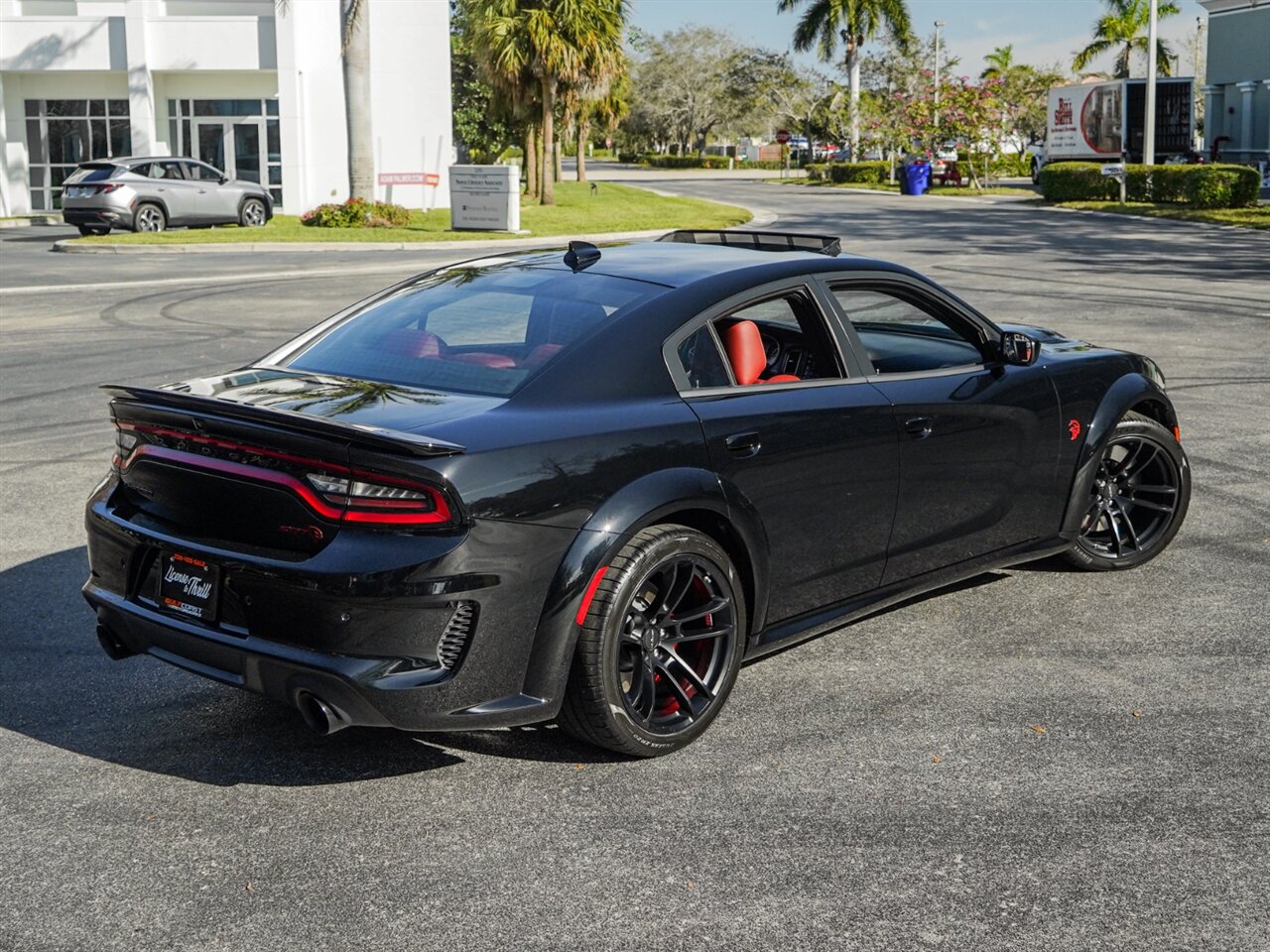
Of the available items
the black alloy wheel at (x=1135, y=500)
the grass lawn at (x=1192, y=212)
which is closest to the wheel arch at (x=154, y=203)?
the grass lawn at (x=1192, y=212)

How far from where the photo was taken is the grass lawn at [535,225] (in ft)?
97.3

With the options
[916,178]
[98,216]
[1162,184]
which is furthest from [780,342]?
[916,178]

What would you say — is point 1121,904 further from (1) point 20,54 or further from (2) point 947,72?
(2) point 947,72

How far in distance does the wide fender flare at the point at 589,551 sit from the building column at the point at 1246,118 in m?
57.6

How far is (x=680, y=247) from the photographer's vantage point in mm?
5562

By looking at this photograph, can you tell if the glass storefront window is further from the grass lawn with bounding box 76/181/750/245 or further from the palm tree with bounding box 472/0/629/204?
the palm tree with bounding box 472/0/629/204

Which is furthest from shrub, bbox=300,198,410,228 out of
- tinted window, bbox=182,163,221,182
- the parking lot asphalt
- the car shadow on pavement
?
the car shadow on pavement

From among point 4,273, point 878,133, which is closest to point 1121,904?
point 4,273

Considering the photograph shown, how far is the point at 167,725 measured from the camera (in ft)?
15.8

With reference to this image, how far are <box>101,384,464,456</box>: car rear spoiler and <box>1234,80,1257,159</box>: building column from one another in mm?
58229

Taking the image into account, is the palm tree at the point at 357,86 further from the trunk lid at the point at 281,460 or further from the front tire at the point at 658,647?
the front tire at the point at 658,647

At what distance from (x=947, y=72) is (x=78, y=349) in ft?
229

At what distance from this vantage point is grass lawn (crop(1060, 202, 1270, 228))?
32594 mm

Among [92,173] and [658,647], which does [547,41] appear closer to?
[92,173]
